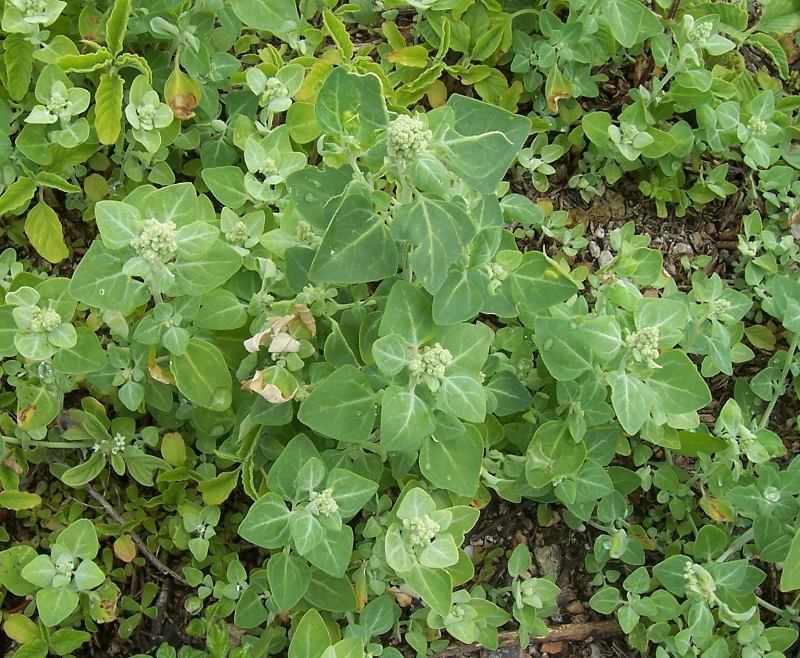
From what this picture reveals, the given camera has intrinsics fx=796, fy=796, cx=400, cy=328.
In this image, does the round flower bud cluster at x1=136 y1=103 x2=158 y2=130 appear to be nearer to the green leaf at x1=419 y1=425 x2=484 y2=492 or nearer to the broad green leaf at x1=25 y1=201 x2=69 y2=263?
the broad green leaf at x1=25 y1=201 x2=69 y2=263

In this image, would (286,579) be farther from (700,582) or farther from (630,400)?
(700,582)

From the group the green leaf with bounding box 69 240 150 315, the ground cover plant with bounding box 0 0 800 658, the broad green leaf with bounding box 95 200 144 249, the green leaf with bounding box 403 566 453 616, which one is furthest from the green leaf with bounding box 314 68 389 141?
the green leaf with bounding box 403 566 453 616

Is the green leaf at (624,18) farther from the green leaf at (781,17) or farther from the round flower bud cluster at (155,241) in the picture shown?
the round flower bud cluster at (155,241)

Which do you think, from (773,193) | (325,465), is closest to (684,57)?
(773,193)

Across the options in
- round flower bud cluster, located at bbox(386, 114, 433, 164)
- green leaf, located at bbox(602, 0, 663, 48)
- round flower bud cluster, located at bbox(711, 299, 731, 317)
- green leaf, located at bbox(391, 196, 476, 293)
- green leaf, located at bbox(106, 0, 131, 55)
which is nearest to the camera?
round flower bud cluster, located at bbox(386, 114, 433, 164)

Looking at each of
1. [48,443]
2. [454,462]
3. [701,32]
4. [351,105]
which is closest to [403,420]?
[454,462]

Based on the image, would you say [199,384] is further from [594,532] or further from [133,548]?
[594,532]
